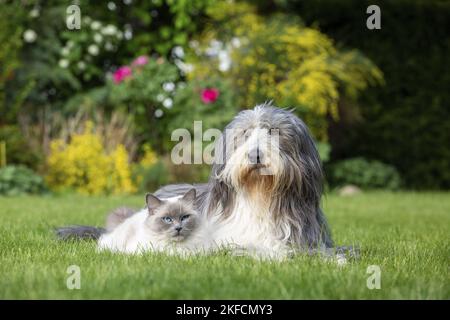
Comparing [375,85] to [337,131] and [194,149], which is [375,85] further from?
[194,149]

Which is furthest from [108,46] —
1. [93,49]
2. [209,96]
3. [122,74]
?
[209,96]

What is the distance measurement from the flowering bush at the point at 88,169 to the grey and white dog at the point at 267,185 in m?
7.46

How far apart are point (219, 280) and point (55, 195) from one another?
338 inches

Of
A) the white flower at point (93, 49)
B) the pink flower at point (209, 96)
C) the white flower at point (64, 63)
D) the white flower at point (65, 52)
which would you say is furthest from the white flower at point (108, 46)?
the pink flower at point (209, 96)

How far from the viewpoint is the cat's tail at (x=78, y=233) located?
6238 millimetres

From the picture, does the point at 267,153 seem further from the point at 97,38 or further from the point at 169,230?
the point at 97,38

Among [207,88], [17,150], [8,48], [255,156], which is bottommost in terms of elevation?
[255,156]

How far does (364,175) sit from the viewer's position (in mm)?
14906

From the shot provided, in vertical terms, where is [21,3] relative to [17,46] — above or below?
above

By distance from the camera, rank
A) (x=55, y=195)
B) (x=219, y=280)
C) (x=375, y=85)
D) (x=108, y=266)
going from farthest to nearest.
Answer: (x=375, y=85) < (x=55, y=195) < (x=108, y=266) < (x=219, y=280)

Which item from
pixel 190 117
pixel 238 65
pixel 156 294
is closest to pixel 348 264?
pixel 156 294

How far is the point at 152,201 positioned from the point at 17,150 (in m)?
7.78

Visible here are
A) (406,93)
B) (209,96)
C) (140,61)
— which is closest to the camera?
(209,96)

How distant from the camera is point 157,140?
567 inches
